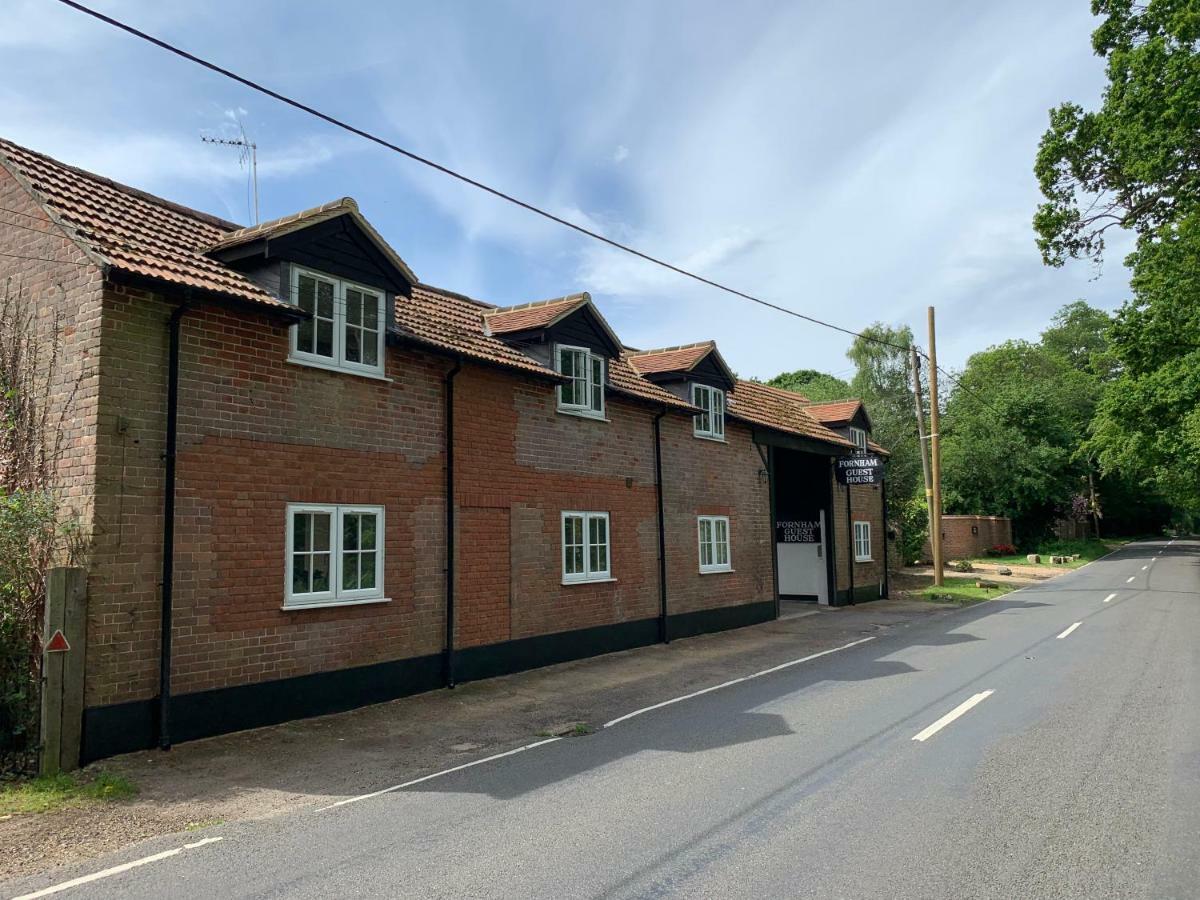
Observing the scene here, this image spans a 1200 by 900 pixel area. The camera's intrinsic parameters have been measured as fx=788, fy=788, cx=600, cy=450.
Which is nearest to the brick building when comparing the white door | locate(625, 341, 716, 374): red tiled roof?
locate(625, 341, 716, 374): red tiled roof

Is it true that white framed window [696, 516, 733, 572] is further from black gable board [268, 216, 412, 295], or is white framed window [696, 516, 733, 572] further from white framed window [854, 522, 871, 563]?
black gable board [268, 216, 412, 295]

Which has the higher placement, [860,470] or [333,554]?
[860,470]

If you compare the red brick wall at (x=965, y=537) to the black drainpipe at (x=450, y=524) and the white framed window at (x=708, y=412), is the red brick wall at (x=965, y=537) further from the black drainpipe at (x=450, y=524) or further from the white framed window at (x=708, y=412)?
the black drainpipe at (x=450, y=524)

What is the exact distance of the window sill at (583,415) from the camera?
14.3m

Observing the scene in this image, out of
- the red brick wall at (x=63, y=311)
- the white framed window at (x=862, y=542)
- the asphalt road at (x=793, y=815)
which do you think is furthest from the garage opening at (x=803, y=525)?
the red brick wall at (x=63, y=311)

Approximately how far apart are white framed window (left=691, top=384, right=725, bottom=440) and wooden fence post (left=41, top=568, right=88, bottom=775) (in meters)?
12.9

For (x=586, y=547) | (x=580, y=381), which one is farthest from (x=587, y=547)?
(x=580, y=381)

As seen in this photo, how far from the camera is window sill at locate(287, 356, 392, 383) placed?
995cm

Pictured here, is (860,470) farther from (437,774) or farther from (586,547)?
(437,774)

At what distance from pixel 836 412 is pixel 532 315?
1524cm

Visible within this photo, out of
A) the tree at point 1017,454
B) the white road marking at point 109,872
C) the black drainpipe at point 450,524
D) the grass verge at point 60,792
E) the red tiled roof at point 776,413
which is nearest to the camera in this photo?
the white road marking at point 109,872

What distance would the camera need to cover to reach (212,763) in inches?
307

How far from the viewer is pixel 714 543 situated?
1855cm

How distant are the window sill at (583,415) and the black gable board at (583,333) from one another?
4.02 feet
